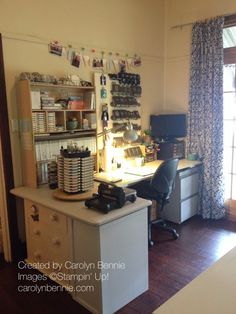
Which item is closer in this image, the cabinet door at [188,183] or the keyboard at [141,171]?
the keyboard at [141,171]

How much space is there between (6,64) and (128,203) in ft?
5.62

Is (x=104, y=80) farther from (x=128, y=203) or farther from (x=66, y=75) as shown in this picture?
(x=128, y=203)

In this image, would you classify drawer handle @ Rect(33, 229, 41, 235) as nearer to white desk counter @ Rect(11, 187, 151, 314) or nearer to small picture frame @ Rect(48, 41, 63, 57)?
white desk counter @ Rect(11, 187, 151, 314)

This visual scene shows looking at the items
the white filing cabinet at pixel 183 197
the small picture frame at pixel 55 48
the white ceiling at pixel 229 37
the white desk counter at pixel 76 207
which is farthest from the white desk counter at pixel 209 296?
the white ceiling at pixel 229 37

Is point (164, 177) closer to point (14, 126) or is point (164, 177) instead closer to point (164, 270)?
point (164, 270)

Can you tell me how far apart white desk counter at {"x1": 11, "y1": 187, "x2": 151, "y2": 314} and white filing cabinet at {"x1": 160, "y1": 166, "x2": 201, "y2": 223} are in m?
1.42

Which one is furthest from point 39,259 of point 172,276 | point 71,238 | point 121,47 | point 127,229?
point 121,47

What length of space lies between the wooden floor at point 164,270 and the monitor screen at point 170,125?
1231 mm

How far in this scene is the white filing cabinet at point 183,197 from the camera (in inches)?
144

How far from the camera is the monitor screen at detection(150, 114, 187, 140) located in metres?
4.06

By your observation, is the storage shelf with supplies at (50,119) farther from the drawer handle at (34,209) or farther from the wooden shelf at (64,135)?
the drawer handle at (34,209)

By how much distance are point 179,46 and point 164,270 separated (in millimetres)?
3018

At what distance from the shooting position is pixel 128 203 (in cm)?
233

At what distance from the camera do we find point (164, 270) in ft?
9.00
